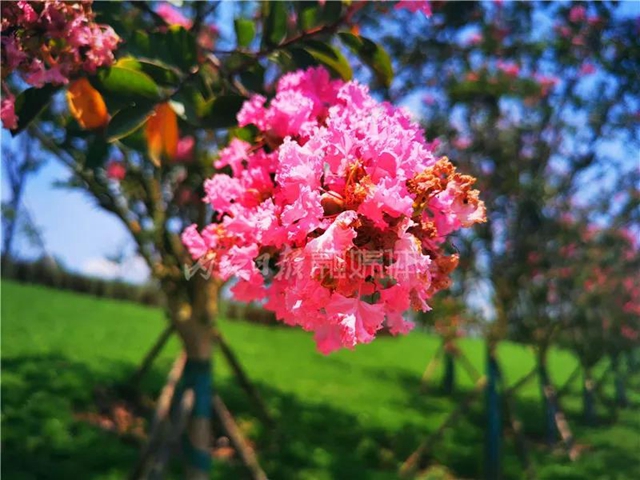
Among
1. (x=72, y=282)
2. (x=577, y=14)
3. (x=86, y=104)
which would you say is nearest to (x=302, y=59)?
(x=86, y=104)

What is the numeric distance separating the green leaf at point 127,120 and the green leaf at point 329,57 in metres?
0.36

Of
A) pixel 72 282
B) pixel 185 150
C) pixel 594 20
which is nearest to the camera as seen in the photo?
pixel 185 150

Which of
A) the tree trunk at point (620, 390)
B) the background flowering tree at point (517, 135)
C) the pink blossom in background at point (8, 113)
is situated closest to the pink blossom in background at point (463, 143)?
the background flowering tree at point (517, 135)

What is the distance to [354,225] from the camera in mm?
798

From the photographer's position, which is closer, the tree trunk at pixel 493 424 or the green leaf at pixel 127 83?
the green leaf at pixel 127 83

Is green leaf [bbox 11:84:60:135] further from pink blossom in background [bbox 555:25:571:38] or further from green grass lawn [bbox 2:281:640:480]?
pink blossom in background [bbox 555:25:571:38]

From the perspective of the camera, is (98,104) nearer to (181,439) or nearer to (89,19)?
(89,19)

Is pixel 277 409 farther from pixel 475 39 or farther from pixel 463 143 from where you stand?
pixel 475 39

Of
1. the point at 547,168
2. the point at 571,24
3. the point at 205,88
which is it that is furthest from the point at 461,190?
the point at 547,168

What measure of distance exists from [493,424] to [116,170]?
10.8 feet

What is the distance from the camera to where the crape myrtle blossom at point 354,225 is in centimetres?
80

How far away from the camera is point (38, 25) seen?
111 cm

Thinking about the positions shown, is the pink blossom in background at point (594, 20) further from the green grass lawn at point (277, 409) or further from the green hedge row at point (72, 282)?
the green hedge row at point (72, 282)

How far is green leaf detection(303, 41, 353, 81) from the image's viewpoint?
137 cm
